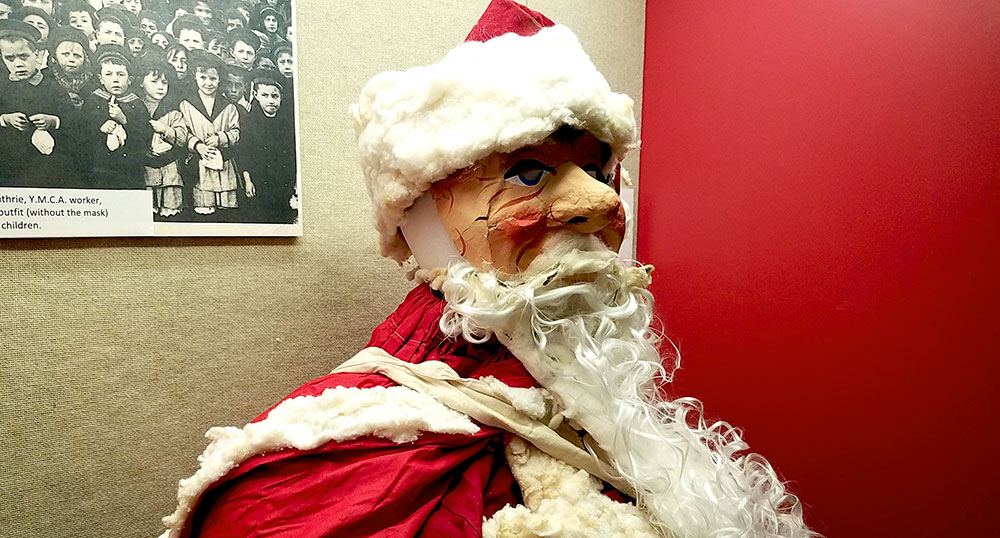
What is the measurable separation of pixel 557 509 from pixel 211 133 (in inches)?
27.1

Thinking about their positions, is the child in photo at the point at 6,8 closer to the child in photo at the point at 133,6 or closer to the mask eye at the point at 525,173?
the child in photo at the point at 133,6

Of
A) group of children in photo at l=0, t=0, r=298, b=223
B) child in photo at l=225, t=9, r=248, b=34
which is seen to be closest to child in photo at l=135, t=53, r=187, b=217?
group of children in photo at l=0, t=0, r=298, b=223

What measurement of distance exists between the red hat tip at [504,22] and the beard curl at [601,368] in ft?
1.08

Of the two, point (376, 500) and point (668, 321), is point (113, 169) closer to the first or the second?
point (376, 500)

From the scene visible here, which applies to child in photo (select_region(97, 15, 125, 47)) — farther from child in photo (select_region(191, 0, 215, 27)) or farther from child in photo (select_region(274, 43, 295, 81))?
child in photo (select_region(274, 43, 295, 81))

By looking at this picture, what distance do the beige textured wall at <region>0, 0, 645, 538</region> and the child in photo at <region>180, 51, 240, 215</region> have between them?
0.22 feet

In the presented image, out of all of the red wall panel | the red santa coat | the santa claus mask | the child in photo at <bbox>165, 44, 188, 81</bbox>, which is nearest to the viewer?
the red santa coat

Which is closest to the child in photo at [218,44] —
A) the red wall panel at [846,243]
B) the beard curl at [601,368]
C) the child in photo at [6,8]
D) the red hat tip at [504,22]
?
the child in photo at [6,8]

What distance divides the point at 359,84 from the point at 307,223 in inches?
10.0

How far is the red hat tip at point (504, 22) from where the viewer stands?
835mm

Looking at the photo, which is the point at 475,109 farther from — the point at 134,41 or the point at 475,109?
the point at 134,41

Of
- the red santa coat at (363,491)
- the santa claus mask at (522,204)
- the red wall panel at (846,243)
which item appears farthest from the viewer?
the red wall panel at (846,243)

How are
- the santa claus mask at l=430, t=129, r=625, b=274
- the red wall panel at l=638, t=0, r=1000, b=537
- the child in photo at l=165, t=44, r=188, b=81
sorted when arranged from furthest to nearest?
the red wall panel at l=638, t=0, r=1000, b=537
the child in photo at l=165, t=44, r=188, b=81
the santa claus mask at l=430, t=129, r=625, b=274
